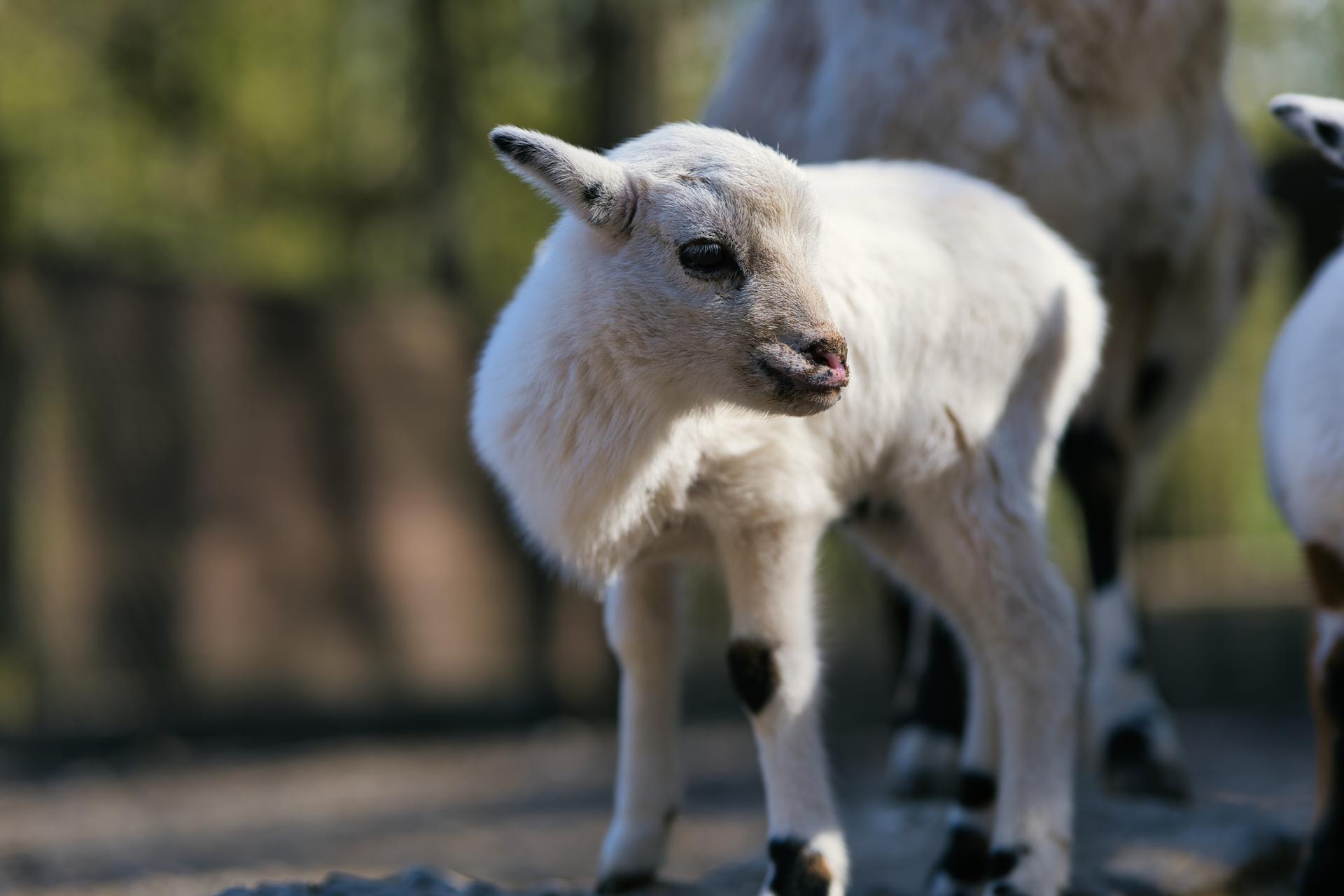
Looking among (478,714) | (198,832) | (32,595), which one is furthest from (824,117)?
(478,714)

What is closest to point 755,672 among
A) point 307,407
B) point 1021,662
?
point 1021,662

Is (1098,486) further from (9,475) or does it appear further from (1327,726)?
(9,475)

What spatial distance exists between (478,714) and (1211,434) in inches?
271

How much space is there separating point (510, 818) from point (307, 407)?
287cm

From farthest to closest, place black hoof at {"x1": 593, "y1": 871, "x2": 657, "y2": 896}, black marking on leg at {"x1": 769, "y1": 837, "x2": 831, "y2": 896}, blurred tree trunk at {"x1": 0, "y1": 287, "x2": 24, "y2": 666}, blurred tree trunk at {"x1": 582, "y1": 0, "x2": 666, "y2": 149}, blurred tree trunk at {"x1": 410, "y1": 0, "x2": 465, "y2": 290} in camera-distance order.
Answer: blurred tree trunk at {"x1": 410, "y1": 0, "x2": 465, "y2": 290} → blurred tree trunk at {"x1": 582, "y1": 0, "x2": 666, "y2": 149} → blurred tree trunk at {"x1": 0, "y1": 287, "x2": 24, "y2": 666} → black hoof at {"x1": 593, "y1": 871, "x2": 657, "y2": 896} → black marking on leg at {"x1": 769, "y1": 837, "x2": 831, "y2": 896}

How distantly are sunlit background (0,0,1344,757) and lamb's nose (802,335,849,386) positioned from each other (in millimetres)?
3802

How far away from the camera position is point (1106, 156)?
15.0 feet

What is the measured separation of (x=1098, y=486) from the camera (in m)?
5.06

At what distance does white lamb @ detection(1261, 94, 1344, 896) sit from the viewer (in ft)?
11.5

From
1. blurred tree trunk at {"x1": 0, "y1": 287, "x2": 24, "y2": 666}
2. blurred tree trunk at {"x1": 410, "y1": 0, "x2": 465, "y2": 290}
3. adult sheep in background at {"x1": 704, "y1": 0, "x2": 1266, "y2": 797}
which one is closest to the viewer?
adult sheep in background at {"x1": 704, "y1": 0, "x2": 1266, "y2": 797}

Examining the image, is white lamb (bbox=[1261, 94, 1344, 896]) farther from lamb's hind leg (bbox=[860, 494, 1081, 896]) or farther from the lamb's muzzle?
the lamb's muzzle

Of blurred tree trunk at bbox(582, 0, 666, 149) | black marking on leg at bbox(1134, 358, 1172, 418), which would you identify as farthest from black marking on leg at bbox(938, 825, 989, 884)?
blurred tree trunk at bbox(582, 0, 666, 149)

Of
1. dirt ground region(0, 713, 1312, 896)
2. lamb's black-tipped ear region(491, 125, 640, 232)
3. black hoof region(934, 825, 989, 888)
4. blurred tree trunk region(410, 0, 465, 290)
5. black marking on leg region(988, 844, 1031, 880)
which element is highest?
blurred tree trunk region(410, 0, 465, 290)

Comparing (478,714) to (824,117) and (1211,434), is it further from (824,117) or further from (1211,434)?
(1211,434)
